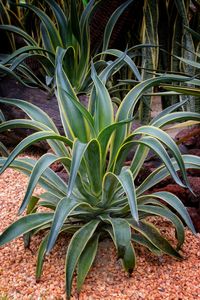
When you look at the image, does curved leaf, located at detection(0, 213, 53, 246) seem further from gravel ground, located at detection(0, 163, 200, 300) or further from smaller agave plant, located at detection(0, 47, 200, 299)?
gravel ground, located at detection(0, 163, 200, 300)

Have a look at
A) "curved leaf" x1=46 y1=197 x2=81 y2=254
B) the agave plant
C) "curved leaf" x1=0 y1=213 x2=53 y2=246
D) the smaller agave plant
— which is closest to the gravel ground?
the smaller agave plant

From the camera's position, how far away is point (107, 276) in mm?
1854

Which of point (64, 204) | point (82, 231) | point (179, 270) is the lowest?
point (179, 270)

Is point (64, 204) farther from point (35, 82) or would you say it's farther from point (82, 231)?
point (35, 82)

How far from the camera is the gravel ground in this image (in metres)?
1.77

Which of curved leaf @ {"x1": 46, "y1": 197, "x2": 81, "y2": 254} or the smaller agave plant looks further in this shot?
the smaller agave plant

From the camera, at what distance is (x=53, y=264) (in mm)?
1939

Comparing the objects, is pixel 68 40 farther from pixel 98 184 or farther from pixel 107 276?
pixel 107 276

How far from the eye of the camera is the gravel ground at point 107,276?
1768 millimetres

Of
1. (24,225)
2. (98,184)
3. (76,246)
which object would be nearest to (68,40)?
(98,184)

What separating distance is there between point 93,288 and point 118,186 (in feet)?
1.50

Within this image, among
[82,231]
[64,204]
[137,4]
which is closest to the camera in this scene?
[64,204]

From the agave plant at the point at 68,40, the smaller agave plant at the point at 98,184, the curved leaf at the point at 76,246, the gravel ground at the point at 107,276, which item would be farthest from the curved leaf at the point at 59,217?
the agave plant at the point at 68,40

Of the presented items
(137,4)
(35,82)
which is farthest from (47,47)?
(137,4)
